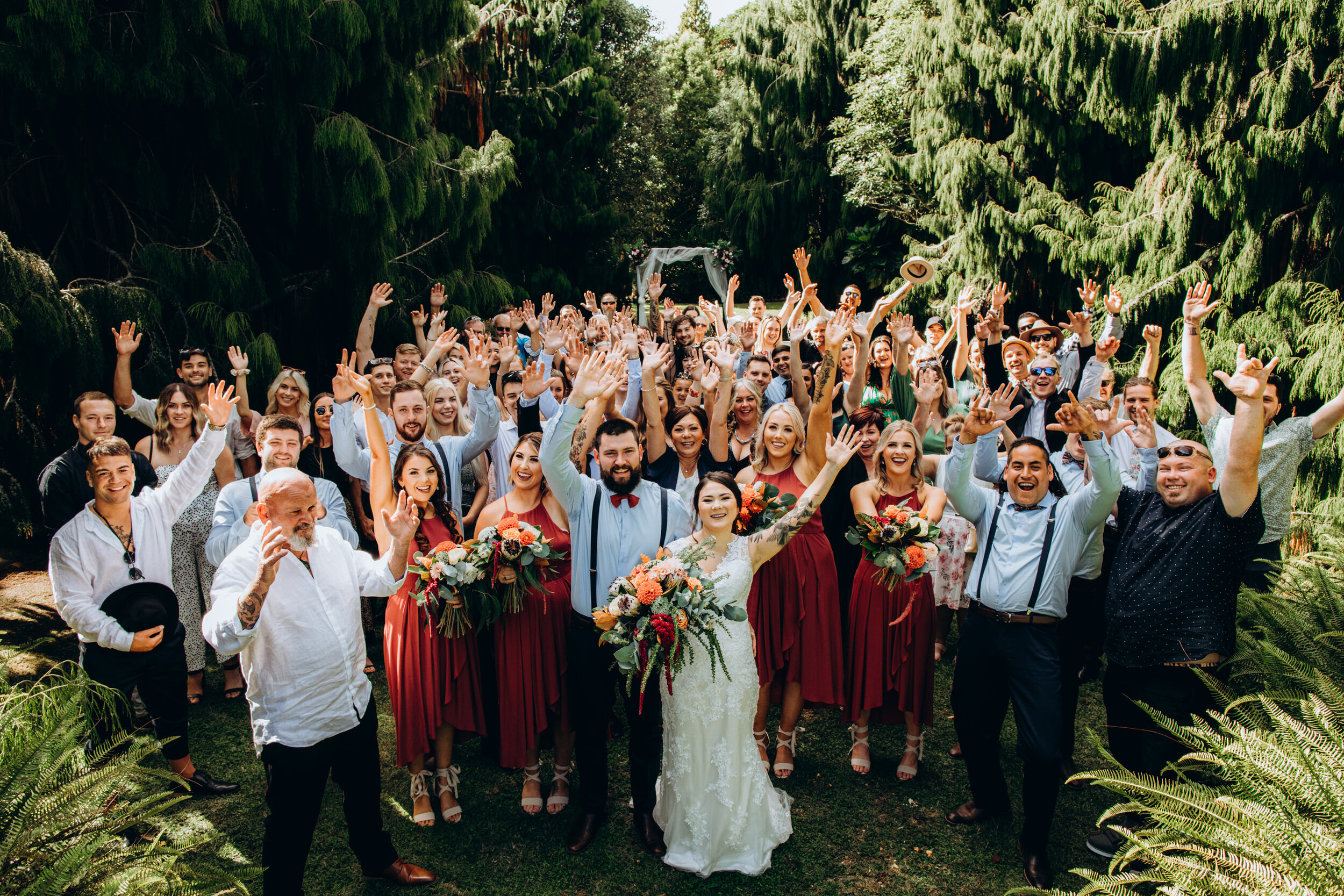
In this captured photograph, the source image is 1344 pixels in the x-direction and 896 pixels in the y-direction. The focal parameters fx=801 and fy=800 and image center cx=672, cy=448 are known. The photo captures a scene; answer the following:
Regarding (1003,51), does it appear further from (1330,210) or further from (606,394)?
(606,394)

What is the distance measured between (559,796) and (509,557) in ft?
5.05

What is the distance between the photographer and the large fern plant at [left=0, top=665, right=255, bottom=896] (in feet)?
9.09

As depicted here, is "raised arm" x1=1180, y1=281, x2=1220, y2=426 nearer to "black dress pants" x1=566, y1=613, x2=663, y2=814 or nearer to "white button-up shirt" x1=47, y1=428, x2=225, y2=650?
"black dress pants" x1=566, y1=613, x2=663, y2=814

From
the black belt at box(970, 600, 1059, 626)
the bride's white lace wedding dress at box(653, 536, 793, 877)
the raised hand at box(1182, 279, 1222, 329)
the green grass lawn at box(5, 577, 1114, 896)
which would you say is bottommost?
the green grass lawn at box(5, 577, 1114, 896)

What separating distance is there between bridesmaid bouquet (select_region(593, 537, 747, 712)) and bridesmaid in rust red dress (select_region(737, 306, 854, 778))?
112cm

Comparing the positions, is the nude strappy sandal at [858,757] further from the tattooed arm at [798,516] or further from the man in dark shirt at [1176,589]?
the tattooed arm at [798,516]

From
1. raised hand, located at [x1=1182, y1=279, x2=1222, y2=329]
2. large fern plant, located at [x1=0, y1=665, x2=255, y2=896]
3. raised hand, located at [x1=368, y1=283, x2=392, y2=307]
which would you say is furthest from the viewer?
raised hand, located at [x1=368, y1=283, x2=392, y2=307]

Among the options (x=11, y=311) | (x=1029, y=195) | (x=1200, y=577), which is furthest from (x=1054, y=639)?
(x=1029, y=195)

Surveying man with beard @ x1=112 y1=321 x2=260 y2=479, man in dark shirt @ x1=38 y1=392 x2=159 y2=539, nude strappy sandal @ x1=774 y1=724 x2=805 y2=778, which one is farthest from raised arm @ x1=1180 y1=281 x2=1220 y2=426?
man with beard @ x1=112 y1=321 x2=260 y2=479

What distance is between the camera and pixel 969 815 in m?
4.34

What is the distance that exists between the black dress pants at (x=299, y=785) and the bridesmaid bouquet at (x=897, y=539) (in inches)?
106

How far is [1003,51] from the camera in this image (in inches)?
493

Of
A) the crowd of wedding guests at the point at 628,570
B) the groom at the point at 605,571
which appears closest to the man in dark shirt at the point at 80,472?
the crowd of wedding guests at the point at 628,570

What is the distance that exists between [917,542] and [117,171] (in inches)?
318
